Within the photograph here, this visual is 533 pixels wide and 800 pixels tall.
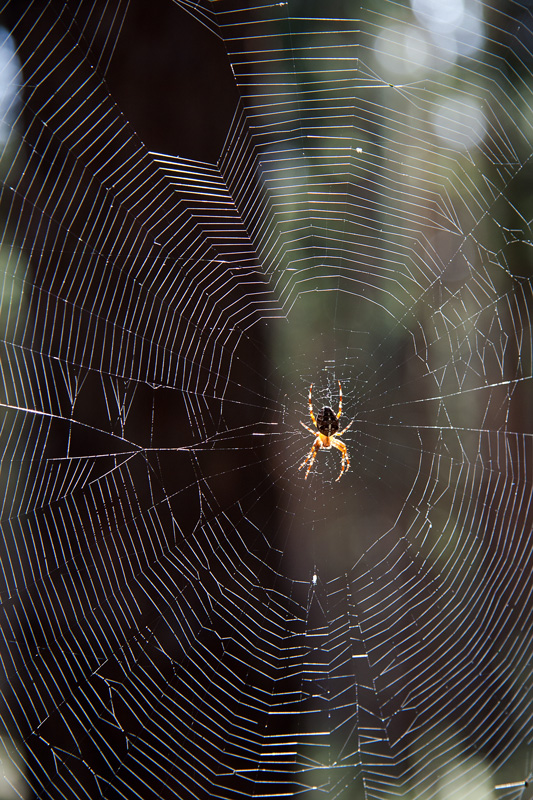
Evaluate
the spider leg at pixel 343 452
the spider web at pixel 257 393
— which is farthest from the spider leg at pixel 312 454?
the spider web at pixel 257 393

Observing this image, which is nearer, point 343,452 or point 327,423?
point 327,423

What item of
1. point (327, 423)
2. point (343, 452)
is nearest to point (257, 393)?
point (327, 423)

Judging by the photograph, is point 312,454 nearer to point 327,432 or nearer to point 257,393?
point 327,432

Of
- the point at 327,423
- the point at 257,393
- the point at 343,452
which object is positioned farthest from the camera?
the point at 343,452

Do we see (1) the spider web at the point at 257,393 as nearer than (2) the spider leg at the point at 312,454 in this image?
Yes

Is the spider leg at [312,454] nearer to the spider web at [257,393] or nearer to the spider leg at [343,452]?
the spider leg at [343,452]

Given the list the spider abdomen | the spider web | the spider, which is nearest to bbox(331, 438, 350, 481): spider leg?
the spider
